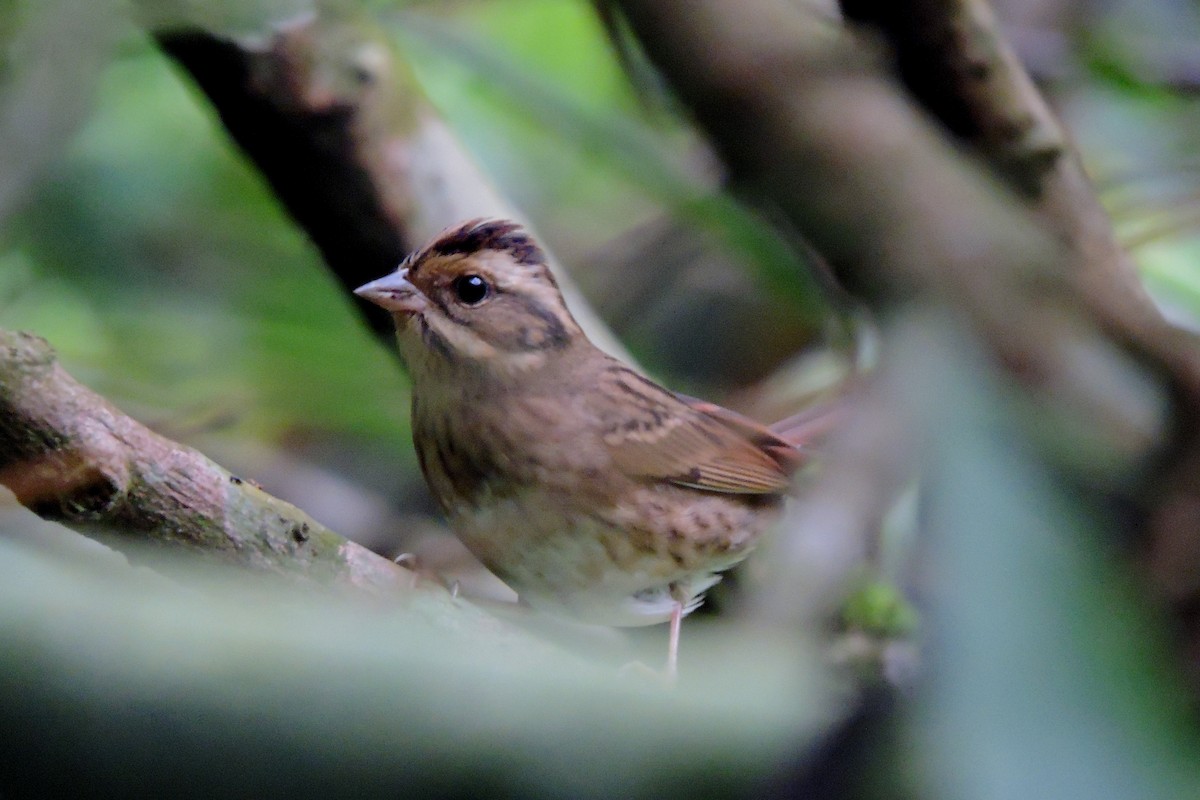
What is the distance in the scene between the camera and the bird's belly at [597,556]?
1.83 m

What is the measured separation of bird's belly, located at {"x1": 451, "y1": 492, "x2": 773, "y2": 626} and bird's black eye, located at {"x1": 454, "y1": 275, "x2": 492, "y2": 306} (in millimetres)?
299

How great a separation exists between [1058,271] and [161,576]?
1062mm

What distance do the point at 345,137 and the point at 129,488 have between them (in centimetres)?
151

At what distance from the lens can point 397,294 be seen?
6.07 feet

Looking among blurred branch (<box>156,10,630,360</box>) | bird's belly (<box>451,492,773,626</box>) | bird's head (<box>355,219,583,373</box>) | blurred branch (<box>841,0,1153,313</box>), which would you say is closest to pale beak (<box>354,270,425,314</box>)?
bird's head (<box>355,219,583,373</box>)

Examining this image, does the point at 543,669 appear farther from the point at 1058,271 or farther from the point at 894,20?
the point at 894,20

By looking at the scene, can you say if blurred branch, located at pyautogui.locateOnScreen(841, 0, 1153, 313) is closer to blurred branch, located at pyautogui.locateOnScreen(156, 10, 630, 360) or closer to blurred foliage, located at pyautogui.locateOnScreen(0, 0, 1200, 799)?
blurred foliage, located at pyautogui.locateOnScreen(0, 0, 1200, 799)

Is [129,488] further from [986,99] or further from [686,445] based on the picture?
[986,99]

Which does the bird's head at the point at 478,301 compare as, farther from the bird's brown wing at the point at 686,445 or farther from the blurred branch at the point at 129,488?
the blurred branch at the point at 129,488

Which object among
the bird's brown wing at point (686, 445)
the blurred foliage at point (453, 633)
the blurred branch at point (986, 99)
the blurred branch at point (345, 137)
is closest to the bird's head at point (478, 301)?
the bird's brown wing at point (686, 445)

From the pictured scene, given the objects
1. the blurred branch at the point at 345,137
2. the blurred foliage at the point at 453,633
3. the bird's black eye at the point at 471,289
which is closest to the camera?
the blurred foliage at the point at 453,633

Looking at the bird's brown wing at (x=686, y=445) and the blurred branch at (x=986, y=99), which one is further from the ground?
the blurred branch at (x=986, y=99)

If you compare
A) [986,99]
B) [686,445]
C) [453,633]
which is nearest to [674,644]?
[686,445]

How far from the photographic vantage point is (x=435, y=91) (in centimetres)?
367
